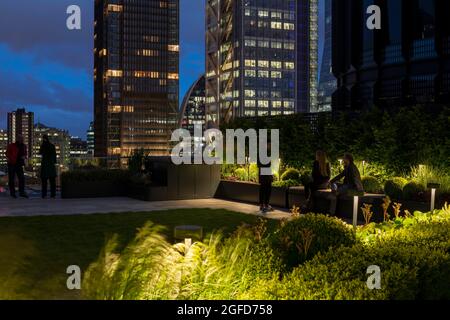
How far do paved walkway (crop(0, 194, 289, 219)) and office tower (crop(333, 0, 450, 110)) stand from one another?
39.7ft

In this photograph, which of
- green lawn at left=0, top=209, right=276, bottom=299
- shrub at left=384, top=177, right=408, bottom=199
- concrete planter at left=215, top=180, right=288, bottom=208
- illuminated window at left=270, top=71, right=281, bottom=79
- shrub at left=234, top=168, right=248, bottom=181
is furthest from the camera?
illuminated window at left=270, top=71, right=281, bottom=79

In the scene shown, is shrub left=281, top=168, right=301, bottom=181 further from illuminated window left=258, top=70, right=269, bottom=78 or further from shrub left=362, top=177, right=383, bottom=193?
illuminated window left=258, top=70, right=269, bottom=78

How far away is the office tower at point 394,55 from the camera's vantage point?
83.4 feet

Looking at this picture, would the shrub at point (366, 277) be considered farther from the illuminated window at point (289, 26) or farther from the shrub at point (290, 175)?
the illuminated window at point (289, 26)

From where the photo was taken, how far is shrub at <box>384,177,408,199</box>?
13.6m

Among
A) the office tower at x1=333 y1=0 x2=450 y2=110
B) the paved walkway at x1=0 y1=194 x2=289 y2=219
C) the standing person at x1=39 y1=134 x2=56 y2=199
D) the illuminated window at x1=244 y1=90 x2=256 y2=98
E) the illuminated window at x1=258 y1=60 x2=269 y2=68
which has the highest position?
the illuminated window at x1=258 y1=60 x2=269 y2=68

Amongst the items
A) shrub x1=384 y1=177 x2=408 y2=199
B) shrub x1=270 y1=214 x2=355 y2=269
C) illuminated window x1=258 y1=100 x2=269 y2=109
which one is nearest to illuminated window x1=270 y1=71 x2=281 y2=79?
illuminated window x1=258 y1=100 x2=269 y2=109

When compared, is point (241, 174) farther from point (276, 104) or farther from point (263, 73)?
point (276, 104)

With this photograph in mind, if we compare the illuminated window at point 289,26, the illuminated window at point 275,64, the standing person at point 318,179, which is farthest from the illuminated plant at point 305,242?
the illuminated window at point 289,26

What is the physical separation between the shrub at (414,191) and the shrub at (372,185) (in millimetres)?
1670

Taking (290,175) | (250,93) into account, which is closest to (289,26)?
(250,93)

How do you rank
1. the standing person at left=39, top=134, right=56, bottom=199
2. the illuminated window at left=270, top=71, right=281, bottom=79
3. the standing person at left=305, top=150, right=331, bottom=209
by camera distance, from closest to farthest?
the standing person at left=305, top=150, right=331, bottom=209 → the standing person at left=39, top=134, right=56, bottom=199 → the illuminated window at left=270, top=71, right=281, bottom=79
